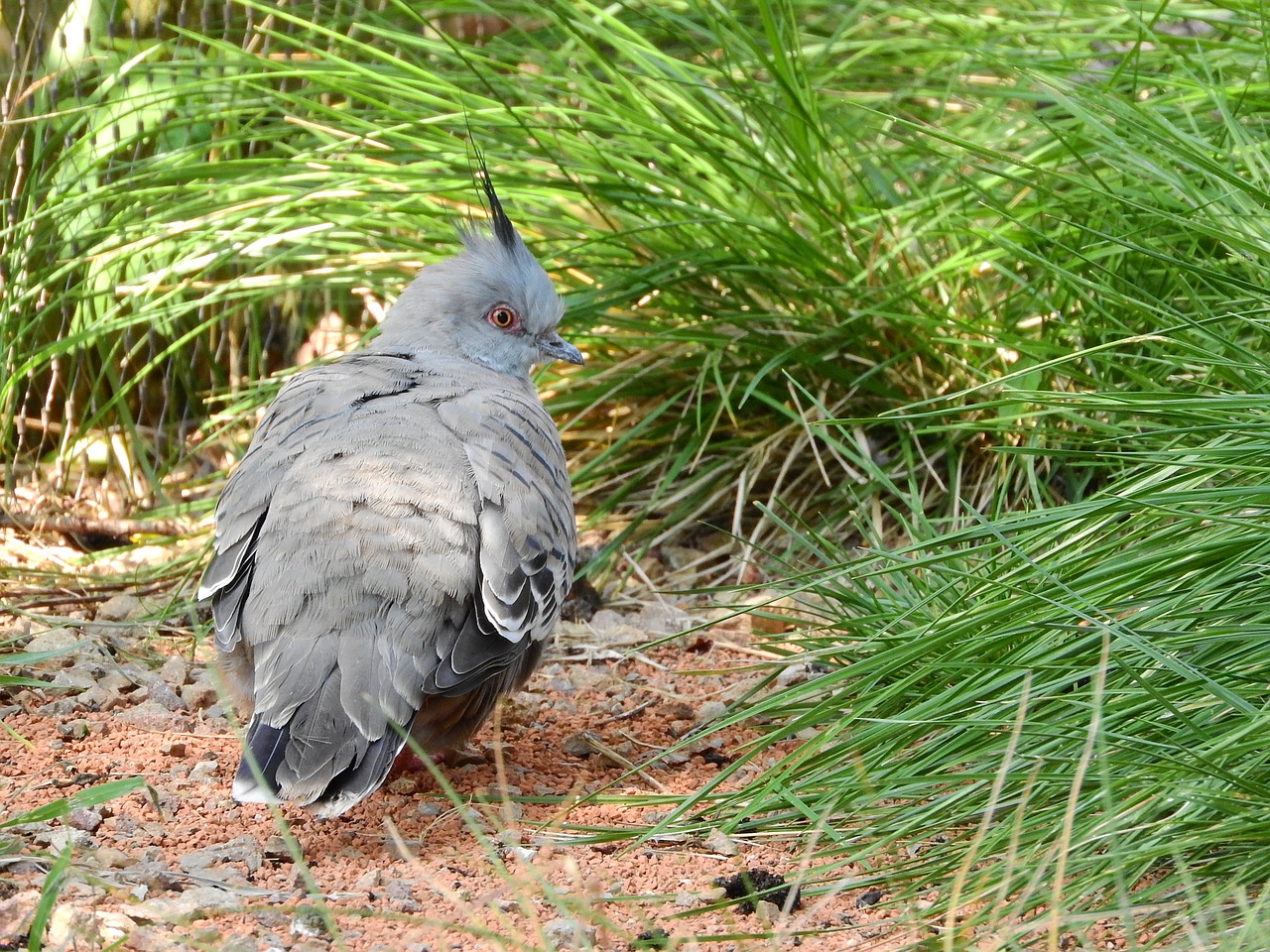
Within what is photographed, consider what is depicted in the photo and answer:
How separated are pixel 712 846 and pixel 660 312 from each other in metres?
2.73

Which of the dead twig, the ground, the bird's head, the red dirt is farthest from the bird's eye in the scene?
the dead twig

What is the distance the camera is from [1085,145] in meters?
4.82

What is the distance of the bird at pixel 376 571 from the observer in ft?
10.0

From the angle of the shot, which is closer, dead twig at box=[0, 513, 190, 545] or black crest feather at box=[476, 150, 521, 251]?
black crest feather at box=[476, 150, 521, 251]

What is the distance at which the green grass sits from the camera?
3012 mm

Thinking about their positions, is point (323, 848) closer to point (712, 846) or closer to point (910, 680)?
point (712, 846)

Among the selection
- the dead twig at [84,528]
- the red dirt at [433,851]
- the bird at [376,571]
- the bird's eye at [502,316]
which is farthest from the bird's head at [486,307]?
the dead twig at [84,528]

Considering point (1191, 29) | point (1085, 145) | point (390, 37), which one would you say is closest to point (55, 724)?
point (390, 37)

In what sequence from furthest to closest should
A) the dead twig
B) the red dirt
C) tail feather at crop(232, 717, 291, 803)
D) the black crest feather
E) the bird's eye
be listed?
the dead twig < the bird's eye < the black crest feather < tail feather at crop(232, 717, 291, 803) < the red dirt

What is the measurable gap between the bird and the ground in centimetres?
22

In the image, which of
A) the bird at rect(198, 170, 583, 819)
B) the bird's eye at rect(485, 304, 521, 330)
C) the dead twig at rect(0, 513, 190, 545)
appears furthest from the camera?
the dead twig at rect(0, 513, 190, 545)

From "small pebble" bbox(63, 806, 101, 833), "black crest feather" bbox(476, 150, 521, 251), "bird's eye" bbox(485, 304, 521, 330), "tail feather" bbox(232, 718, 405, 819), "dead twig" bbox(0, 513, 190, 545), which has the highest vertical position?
"black crest feather" bbox(476, 150, 521, 251)

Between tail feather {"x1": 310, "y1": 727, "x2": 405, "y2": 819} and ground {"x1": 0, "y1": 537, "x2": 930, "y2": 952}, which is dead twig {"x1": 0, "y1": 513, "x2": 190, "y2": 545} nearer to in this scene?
ground {"x1": 0, "y1": 537, "x2": 930, "y2": 952}

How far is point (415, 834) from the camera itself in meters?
3.27
